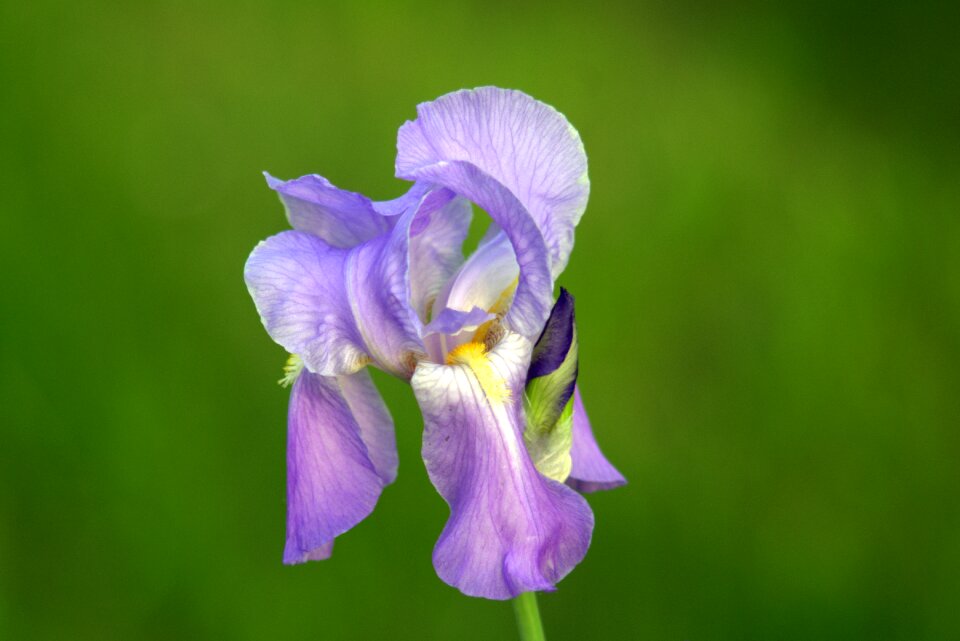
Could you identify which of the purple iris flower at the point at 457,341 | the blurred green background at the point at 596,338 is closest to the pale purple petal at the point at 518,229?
the purple iris flower at the point at 457,341

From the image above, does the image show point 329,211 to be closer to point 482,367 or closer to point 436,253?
point 436,253

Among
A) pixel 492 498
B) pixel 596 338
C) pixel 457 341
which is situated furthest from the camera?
pixel 596 338

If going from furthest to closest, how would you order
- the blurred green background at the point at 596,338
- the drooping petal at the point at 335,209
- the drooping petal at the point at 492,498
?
the blurred green background at the point at 596,338 < the drooping petal at the point at 335,209 < the drooping petal at the point at 492,498

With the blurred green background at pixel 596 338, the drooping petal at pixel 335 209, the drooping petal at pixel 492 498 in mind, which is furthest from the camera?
the blurred green background at pixel 596 338

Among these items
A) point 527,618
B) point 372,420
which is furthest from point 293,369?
point 527,618

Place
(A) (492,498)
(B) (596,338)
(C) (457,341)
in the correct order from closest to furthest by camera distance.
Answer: (A) (492,498) → (C) (457,341) → (B) (596,338)

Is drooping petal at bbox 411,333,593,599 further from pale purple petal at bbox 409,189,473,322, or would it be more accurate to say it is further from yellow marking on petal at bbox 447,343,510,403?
pale purple petal at bbox 409,189,473,322

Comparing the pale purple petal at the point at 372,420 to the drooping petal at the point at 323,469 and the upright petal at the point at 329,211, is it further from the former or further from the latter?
the upright petal at the point at 329,211

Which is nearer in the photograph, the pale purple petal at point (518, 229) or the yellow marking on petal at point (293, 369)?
the pale purple petal at point (518, 229)
